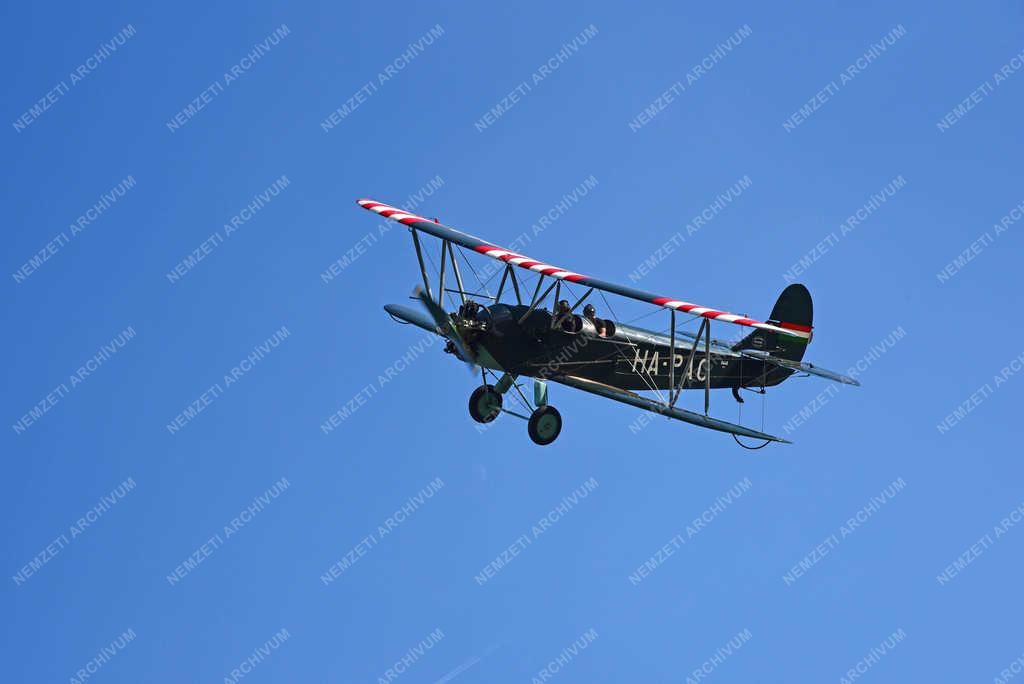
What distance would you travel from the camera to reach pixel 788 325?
31031 mm

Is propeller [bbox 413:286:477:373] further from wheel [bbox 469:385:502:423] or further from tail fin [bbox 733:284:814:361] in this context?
tail fin [bbox 733:284:814:361]

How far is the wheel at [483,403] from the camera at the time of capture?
27.0m

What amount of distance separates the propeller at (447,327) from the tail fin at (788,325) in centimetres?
734

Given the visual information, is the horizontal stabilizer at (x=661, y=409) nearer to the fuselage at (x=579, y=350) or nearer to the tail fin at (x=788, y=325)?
the fuselage at (x=579, y=350)

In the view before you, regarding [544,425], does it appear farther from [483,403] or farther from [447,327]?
[447,327]

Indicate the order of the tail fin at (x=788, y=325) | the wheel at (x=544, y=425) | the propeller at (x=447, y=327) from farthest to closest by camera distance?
the tail fin at (x=788, y=325), the wheel at (x=544, y=425), the propeller at (x=447, y=327)

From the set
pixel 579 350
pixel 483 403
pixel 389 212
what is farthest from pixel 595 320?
pixel 389 212

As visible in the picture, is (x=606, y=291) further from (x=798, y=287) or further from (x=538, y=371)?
(x=798, y=287)

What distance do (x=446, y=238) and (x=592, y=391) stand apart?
3.97 metres

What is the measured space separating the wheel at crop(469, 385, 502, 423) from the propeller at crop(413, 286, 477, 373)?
1.29 m

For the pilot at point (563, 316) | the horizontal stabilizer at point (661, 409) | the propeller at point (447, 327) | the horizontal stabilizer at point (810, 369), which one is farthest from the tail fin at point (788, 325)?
the propeller at point (447, 327)

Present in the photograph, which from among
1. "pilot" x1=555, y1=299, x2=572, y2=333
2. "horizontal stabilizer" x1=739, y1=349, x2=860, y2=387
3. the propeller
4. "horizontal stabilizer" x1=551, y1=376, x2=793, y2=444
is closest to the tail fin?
"horizontal stabilizer" x1=739, y1=349, x2=860, y2=387

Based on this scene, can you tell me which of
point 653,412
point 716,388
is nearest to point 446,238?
point 653,412

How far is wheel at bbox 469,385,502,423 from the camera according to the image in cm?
2697
